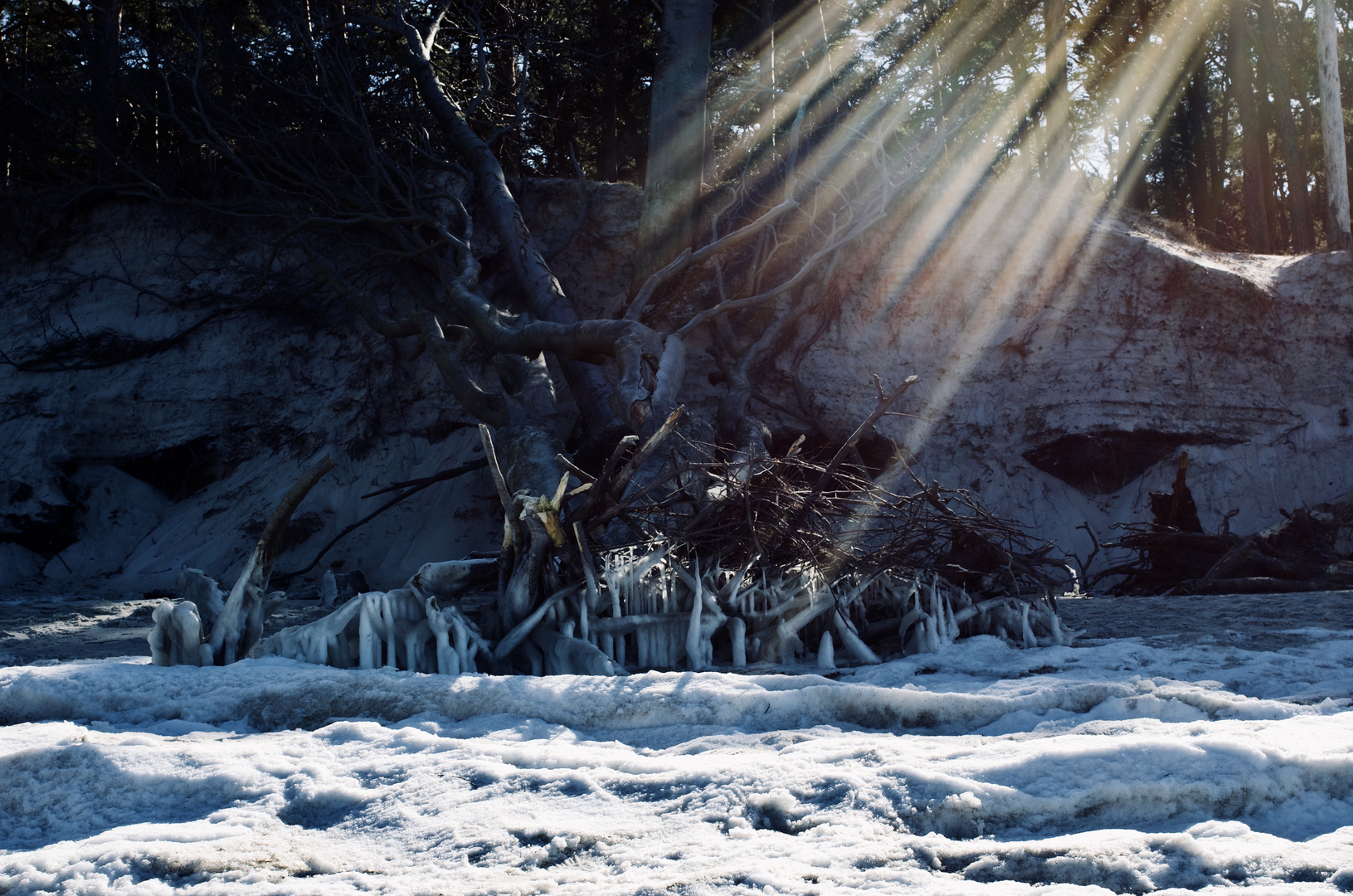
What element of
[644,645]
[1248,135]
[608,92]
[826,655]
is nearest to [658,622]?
[644,645]

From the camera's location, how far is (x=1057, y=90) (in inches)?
539

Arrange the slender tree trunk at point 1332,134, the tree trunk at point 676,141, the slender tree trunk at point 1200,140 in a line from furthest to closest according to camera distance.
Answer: the slender tree trunk at point 1200,140 → the slender tree trunk at point 1332,134 → the tree trunk at point 676,141

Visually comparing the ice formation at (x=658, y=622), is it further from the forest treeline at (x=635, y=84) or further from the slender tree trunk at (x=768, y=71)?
Result: the slender tree trunk at (x=768, y=71)

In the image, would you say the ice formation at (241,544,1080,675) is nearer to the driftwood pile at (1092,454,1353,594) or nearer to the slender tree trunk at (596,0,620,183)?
the driftwood pile at (1092,454,1353,594)

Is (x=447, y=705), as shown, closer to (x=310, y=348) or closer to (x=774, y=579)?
(x=774, y=579)

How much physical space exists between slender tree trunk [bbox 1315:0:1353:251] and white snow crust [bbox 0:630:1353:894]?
9184 millimetres

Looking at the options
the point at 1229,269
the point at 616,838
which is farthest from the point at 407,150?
the point at 616,838

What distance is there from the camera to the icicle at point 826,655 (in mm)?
3904

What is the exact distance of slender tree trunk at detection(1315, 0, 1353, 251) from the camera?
10.5m

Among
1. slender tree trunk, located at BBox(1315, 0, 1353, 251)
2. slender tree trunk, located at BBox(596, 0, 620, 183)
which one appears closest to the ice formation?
slender tree trunk, located at BBox(1315, 0, 1353, 251)

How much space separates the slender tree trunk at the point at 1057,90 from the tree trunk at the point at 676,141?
210 inches

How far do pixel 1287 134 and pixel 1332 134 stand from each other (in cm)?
341

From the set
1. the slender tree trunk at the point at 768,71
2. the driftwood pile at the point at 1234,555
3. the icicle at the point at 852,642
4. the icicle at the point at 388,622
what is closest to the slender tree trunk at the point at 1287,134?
the slender tree trunk at the point at 768,71

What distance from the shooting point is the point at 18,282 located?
10883 millimetres
